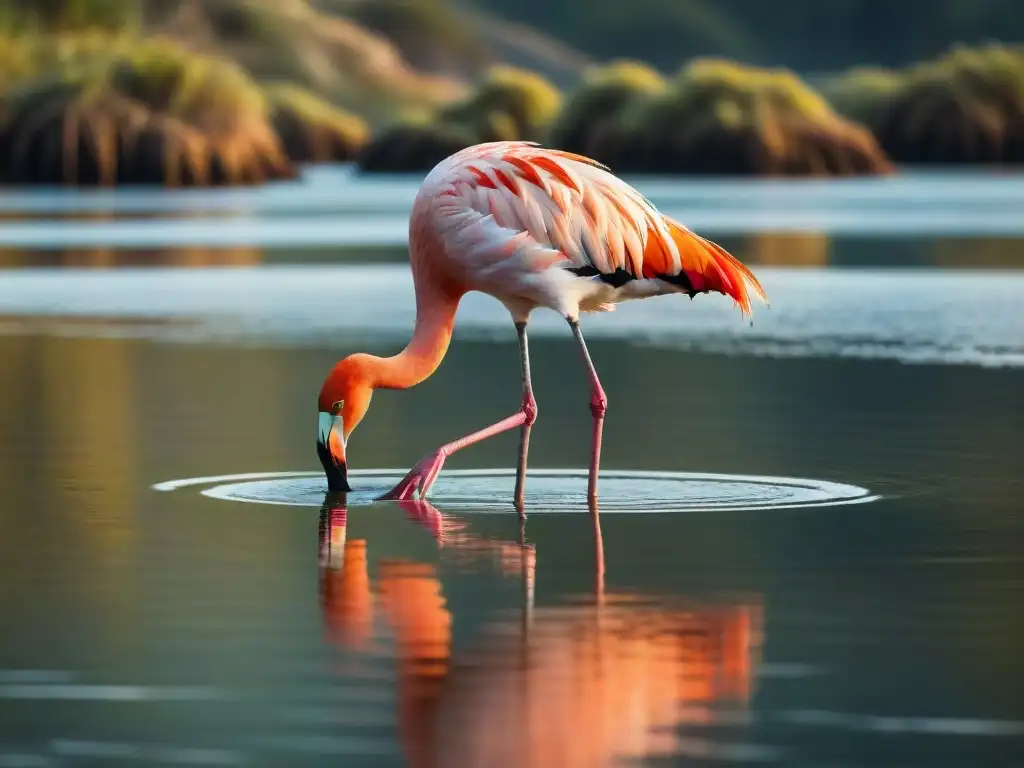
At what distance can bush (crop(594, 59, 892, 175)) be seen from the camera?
3686 inches

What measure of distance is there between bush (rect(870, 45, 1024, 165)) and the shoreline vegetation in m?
0.06

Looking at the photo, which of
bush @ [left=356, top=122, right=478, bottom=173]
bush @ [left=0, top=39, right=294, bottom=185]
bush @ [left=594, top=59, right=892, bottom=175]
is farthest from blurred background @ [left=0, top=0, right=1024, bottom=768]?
bush @ [left=356, top=122, right=478, bottom=173]

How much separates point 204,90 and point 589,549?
76.6 m

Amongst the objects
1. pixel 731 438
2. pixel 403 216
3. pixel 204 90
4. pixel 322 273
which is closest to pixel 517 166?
pixel 731 438

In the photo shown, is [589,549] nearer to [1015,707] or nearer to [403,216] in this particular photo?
[1015,707]

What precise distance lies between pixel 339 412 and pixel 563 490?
1.11 metres

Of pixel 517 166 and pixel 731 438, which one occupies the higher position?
pixel 517 166

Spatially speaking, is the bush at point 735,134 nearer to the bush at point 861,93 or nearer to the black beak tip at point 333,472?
the bush at point 861,93

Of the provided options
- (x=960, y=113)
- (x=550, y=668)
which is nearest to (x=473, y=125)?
(x=960, y=113)

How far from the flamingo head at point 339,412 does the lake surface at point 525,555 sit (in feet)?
0.69

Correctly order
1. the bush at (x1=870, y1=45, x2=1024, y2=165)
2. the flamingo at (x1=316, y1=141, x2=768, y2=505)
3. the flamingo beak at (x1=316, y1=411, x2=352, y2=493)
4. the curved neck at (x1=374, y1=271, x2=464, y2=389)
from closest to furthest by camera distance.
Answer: the flamingo beak at (x1=316, y1=411, x2=352, y2=493)
the flamingo at (x1=316, y1=141, x2=768, y2=505)
the curved neck at (x1=374, y1=271, x2=464, y2=389)
the bush at (x1=870, y1=45, x2=1024, y2=165)

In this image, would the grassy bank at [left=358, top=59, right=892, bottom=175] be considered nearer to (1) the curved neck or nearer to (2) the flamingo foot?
(1) the curved neck

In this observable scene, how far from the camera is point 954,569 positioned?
9.59 m

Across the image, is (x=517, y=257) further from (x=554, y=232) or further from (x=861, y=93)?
(x=861, y=93)
